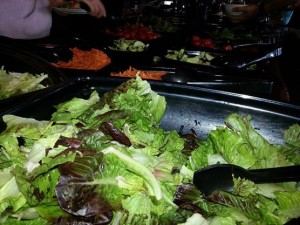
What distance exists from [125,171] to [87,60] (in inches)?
82.5

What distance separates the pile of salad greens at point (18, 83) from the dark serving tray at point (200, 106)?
504 millimetres

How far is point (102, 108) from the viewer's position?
1210mm

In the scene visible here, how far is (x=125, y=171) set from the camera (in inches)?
35.9

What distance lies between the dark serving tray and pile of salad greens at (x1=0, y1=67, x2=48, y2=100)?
0.50 m

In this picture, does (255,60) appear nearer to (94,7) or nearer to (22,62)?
(22,62)

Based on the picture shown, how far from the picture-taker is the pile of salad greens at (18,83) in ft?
5.86

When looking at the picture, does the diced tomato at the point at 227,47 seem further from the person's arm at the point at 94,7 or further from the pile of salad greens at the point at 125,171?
the pile of salad greens at the point at 125,171

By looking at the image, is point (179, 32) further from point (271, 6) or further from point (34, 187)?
point (34, 187)

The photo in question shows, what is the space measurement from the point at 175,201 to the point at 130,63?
1.92 m

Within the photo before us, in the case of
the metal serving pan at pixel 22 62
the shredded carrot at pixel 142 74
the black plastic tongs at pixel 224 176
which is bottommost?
the shredded carrot at pixel 142 74

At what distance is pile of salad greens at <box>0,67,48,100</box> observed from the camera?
1786 mm

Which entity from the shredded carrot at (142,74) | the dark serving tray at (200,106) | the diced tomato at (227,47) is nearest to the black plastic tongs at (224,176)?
the dark serving tray at (200,106)

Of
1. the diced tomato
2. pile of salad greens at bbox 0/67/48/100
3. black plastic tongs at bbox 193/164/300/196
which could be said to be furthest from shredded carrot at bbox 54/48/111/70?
black plastic tongs at bbox 193/164/300/196

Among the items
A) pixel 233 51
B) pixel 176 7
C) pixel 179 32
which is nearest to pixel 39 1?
pixel 179 32
